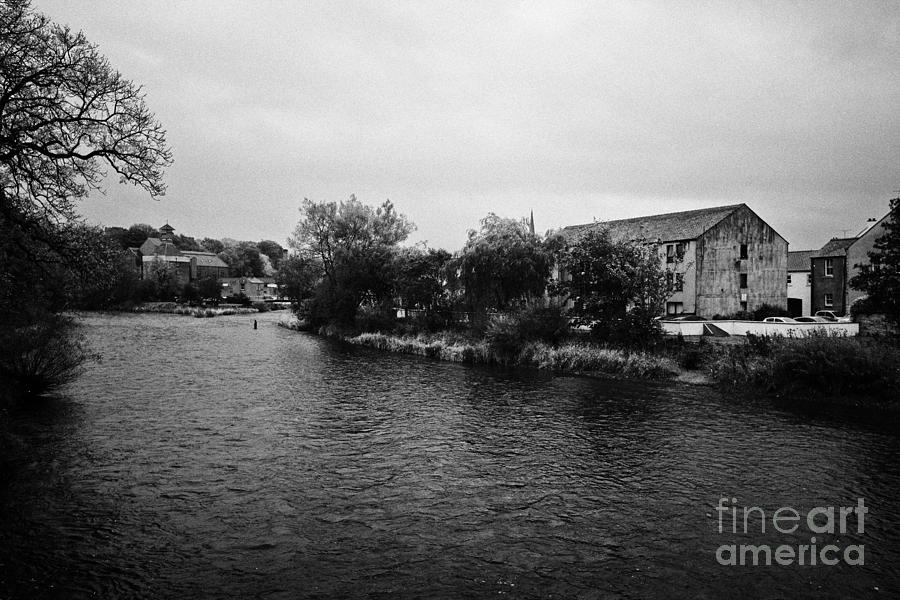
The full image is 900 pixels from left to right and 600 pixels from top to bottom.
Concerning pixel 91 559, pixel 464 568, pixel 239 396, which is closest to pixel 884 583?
pixel 464 568

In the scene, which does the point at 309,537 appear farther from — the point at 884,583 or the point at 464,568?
the point at 884,583

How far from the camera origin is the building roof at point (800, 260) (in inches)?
2442

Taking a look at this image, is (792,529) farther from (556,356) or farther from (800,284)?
(800,284)

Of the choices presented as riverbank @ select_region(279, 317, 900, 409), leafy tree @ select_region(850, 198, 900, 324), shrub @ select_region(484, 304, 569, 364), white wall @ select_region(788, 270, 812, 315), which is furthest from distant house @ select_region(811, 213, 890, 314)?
shrub @ select_region(484, 304, 569, 364)

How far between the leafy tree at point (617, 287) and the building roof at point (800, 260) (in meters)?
41.6

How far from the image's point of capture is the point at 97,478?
12094 millimetres

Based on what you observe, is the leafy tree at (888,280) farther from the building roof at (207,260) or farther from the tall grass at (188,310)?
the building roof at (207,260)

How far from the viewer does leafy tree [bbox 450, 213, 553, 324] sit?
122 feet

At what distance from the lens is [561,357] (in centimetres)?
2950

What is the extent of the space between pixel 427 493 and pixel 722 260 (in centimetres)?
4282

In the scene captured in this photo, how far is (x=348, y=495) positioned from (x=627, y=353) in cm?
2038

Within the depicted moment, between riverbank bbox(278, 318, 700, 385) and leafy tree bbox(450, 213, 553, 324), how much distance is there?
351 centimetres

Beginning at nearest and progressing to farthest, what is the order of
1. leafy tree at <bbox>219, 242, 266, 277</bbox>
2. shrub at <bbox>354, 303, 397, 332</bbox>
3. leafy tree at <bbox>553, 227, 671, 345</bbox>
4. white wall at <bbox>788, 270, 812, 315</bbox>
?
1. leafy tree at <bbox>553, 227, 671, 345</bbox>
2. shrub at <bbox>354, 303, 397, 332</bbox>
3. white wall at <bbox>788, 270, 812, 315</bbox>
4. leafy tree at <bbox>219, 242, 266, 277</bbox>

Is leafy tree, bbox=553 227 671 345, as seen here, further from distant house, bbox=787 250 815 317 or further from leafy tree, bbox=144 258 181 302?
leafy tree, bbox=144 258 181 302
